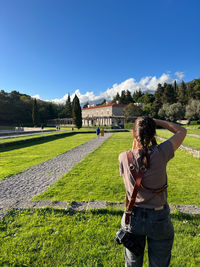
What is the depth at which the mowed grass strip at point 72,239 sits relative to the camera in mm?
2211

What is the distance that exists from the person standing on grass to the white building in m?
59.9

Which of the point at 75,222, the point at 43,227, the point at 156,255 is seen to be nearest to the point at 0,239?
the point at 43,227

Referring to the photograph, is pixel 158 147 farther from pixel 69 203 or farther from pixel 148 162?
pixel 69 203

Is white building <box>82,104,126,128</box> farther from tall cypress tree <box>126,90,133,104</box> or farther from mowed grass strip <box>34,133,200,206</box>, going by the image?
mowed grass strip <box>34,133,200,206</box>

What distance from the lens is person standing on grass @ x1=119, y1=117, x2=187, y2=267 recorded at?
1.42 m

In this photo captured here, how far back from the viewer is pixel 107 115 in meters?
74.5

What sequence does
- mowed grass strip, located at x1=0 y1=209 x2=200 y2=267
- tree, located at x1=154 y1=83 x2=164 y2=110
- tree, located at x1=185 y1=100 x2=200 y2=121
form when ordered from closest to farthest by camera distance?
mowed grass strip, located at x1=0 y1=209 x2=200 y2=267, tree, located at x1=185 y1=100 x2=200 y2=121, tree, located at x1=154 y1=83 x2=164 y2=110

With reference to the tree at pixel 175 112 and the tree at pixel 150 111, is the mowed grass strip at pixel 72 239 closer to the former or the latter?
the tree at pixel 175 112

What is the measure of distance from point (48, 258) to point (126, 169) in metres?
1.95

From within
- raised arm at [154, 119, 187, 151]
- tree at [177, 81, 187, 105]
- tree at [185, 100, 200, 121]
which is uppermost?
tree at [177, 81, 187, 105]

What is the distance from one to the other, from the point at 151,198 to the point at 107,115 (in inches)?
2902

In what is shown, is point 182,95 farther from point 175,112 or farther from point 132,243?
point 132,243

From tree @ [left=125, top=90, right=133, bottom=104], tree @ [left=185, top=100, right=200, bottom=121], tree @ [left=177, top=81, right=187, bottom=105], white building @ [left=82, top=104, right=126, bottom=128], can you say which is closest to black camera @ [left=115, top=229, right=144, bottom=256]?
tree @ [left=185, top=100, right=200, bottom=121]

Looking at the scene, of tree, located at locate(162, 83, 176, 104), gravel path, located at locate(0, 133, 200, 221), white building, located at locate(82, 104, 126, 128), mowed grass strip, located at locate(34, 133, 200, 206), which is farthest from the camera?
white building, located at locate(82, 104, 126, 128)
